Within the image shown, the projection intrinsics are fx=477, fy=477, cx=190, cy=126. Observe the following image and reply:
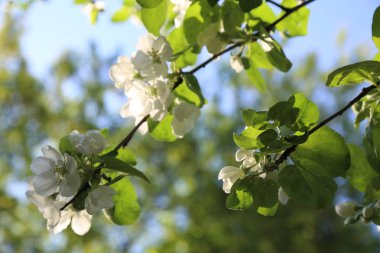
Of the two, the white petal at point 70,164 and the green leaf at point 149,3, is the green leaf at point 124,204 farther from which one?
the green leaf at point 149,3

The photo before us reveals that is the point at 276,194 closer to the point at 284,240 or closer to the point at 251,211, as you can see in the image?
the point at 251,211

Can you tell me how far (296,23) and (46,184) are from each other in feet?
2.14

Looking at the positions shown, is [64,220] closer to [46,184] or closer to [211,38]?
[46,184]

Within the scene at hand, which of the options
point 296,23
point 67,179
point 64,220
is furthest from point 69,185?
point 296,23

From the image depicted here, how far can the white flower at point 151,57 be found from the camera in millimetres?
805

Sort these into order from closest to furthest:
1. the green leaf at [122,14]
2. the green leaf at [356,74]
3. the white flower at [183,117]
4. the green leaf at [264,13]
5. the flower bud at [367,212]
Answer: the green leaf at [356,74]
the flower bud at [367,212]
the white flower at [183,117]
the green leaf at [264,13]
the green leaf at [122,14]

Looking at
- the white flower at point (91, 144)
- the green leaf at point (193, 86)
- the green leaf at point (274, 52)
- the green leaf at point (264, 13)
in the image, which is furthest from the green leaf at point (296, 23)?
the white flower at point (91, 144)

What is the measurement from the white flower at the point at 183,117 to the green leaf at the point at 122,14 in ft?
1.47

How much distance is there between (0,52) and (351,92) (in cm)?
482

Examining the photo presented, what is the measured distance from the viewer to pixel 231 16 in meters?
0.87

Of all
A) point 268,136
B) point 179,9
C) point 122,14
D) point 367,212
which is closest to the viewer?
point 268,136

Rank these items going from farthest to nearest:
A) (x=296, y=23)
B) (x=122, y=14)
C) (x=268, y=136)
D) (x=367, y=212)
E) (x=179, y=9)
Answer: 1. (x=122, y=14)
2. (x=296, y=23)
3. (x=179, y=9)
4. (x=367, y=212)
5. (x=268, y=136)

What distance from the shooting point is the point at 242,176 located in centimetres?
69

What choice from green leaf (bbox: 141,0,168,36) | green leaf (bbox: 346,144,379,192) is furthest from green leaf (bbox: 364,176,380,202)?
green leaf (bbox: 141,0,168,36)
